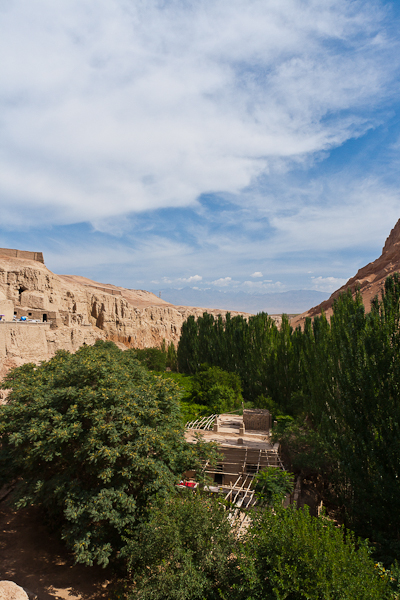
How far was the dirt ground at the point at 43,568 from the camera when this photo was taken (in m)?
7.49

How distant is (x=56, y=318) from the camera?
21875 mm

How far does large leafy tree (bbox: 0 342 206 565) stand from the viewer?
674 cm

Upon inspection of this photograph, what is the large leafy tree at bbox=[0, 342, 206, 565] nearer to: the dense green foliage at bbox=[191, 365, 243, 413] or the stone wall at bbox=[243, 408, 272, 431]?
the stone wall at bbox=[243, 408, 272, 431]

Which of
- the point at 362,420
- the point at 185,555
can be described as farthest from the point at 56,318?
the point at 362,420

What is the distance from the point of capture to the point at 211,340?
29.0 m

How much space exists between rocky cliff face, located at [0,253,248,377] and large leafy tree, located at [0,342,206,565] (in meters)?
7.43

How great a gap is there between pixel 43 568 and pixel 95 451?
14.0ft

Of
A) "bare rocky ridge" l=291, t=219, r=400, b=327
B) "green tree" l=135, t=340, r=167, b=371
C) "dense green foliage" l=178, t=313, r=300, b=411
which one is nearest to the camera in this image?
"dense green foliage" l=178, t=313, r=300, b=411

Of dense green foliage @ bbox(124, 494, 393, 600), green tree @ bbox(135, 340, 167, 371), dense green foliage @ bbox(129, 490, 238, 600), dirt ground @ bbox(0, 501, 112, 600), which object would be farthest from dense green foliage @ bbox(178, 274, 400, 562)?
green tree @ bbox(135, 340, 167, 371)

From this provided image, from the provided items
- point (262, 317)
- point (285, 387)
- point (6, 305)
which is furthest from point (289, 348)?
point (6, 305)

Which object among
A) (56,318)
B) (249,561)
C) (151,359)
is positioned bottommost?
(249,561)

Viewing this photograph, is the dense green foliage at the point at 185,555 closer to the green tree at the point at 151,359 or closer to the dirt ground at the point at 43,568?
the dirt ground at the point at 43,568

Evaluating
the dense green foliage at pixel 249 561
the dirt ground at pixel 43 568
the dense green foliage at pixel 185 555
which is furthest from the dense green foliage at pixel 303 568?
the dirt ground at pixel 43 568

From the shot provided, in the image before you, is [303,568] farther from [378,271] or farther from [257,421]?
[378,271]
